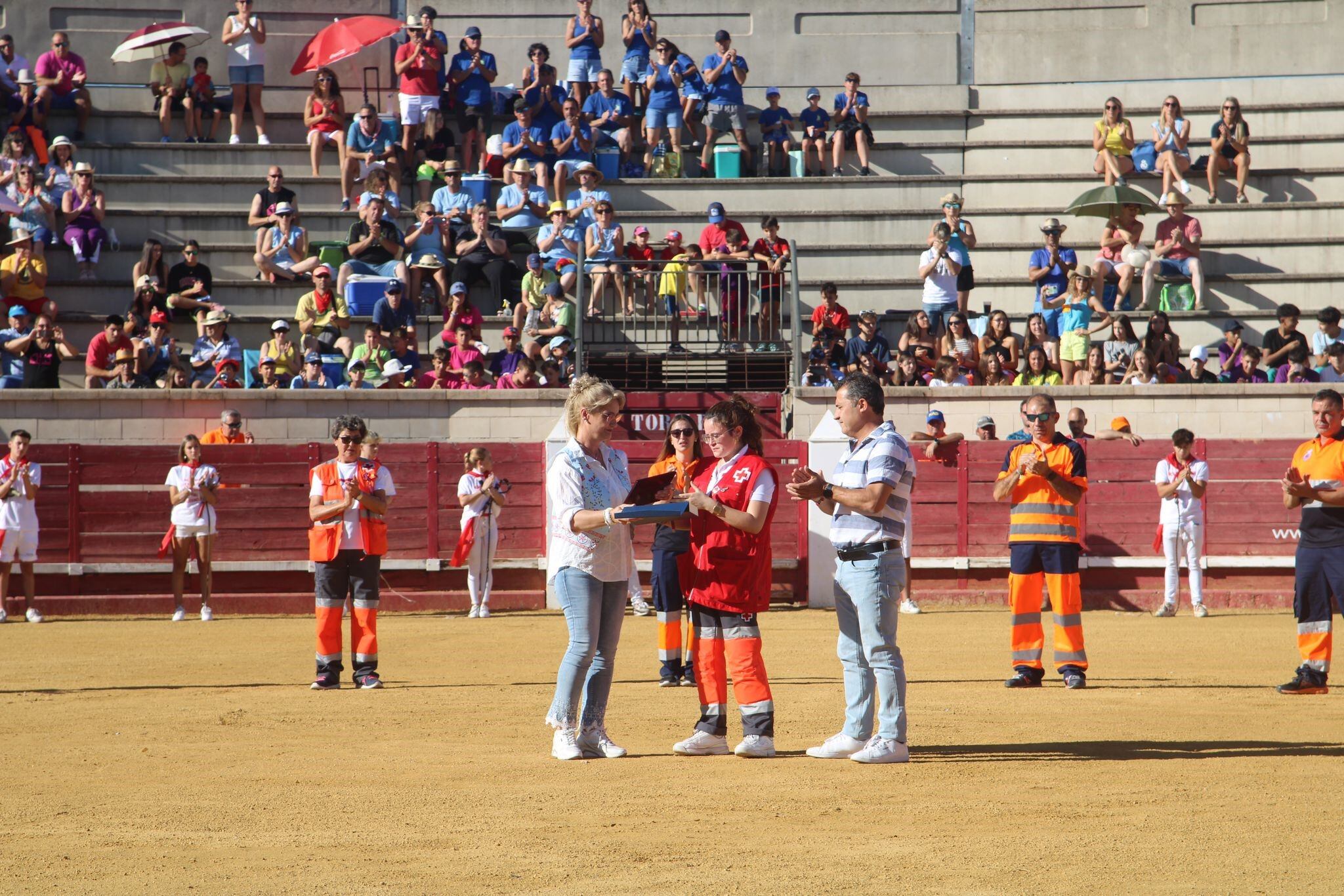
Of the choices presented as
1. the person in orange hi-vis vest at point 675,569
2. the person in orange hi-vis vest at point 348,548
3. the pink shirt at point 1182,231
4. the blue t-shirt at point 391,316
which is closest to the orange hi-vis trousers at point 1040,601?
the person in orange hi-vis vest at point 675,569

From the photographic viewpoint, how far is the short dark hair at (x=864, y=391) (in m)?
6.44

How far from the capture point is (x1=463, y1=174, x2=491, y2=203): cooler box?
65.6 feet

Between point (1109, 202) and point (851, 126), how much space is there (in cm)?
410

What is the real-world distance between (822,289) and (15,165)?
9960 mm

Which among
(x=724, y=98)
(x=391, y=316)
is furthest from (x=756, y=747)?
(x=724, y=98)

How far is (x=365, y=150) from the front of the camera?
2048cm

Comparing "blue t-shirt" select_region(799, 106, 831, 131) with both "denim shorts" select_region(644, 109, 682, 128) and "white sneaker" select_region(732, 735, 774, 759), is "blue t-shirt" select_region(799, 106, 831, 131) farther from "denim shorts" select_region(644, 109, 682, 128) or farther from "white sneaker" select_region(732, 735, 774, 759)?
"white sneaker" select_region(732, 735, 774, 759)

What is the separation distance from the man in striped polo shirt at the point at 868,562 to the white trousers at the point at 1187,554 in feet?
30.3

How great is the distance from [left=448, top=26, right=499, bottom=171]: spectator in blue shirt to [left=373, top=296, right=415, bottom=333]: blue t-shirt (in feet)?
12.6

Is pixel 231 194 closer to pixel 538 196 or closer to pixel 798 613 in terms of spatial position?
pixel 538 196

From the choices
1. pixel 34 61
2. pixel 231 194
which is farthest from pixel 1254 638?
pixel 34 61

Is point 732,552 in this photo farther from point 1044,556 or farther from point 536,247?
point 536,247

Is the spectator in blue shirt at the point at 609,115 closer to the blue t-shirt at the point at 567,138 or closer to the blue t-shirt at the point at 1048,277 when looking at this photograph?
the blue t-shirt at the point at 567,138

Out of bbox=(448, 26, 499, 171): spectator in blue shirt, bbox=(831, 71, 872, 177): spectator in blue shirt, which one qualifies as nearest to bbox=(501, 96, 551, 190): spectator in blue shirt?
bbox=(448, 26, 499, 171): spectator in blue shirt
